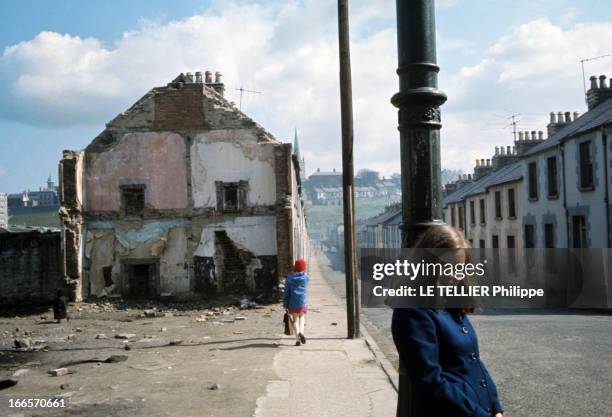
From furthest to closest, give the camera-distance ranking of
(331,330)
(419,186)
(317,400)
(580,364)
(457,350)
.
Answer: (331,330), (580,364), (317,400), (419,186), (457,350)

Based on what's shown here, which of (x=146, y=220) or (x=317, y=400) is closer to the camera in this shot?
(x=317, y=400)

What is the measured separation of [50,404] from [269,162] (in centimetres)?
1432

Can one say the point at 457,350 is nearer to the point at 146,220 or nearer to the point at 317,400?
the point at 317,400

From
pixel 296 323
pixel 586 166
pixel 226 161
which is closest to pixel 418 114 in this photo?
pixel 296 323

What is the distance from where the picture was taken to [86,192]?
20.7 metres

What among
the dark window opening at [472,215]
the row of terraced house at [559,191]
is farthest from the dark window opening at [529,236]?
the dark window opening at [472,215]

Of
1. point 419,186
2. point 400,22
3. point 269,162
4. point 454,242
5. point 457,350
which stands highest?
point 269,162

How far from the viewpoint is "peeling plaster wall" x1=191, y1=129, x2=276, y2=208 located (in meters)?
20.6

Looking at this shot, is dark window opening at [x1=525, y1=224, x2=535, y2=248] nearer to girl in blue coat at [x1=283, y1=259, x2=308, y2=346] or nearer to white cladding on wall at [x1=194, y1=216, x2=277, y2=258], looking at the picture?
white cladding on wall at [x1=194, y1=216, x2=277, y2=258]

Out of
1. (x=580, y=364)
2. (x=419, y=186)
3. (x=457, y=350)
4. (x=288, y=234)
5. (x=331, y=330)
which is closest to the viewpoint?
(x=457, y=350)

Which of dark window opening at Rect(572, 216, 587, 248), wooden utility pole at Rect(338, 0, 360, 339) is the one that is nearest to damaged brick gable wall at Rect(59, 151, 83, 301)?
wooden utility pole at Rect(338, 0, 360, 339)

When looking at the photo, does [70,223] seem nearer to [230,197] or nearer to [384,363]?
[230,197]

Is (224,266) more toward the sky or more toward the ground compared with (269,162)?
more toward the ground

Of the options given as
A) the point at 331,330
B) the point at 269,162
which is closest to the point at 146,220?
the point at 269,162
